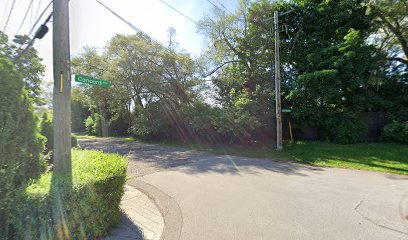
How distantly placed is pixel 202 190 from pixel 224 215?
4.52 ft

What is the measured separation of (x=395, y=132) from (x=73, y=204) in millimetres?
13933

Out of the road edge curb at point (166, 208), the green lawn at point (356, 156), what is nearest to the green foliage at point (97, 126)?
the road edge curb at point (166, 208)

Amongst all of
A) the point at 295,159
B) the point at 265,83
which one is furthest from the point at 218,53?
the point at 295,159

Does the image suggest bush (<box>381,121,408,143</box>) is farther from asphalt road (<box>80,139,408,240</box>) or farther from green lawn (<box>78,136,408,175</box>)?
asphalt road (<box>80,139,408,240</box>)

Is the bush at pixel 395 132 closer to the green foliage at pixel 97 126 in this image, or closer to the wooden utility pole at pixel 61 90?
the wooden utility pole at pixel 61 90

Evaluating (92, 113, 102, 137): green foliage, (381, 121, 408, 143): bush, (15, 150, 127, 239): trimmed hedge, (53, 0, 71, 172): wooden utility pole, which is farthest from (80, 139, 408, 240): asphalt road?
(92, 113, 102, 137): green foliage

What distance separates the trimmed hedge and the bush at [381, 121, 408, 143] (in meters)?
13.2

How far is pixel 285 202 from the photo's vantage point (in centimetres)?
401

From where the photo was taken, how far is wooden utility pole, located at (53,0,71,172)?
298cm

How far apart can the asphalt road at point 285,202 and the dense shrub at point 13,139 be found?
231 centimetres

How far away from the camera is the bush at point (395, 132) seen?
9625mm

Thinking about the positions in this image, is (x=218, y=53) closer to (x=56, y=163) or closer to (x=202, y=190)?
(x=202, y=190)

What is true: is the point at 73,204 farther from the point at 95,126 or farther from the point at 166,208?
the point at 95,126

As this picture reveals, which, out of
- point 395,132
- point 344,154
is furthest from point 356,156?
point 395,132
